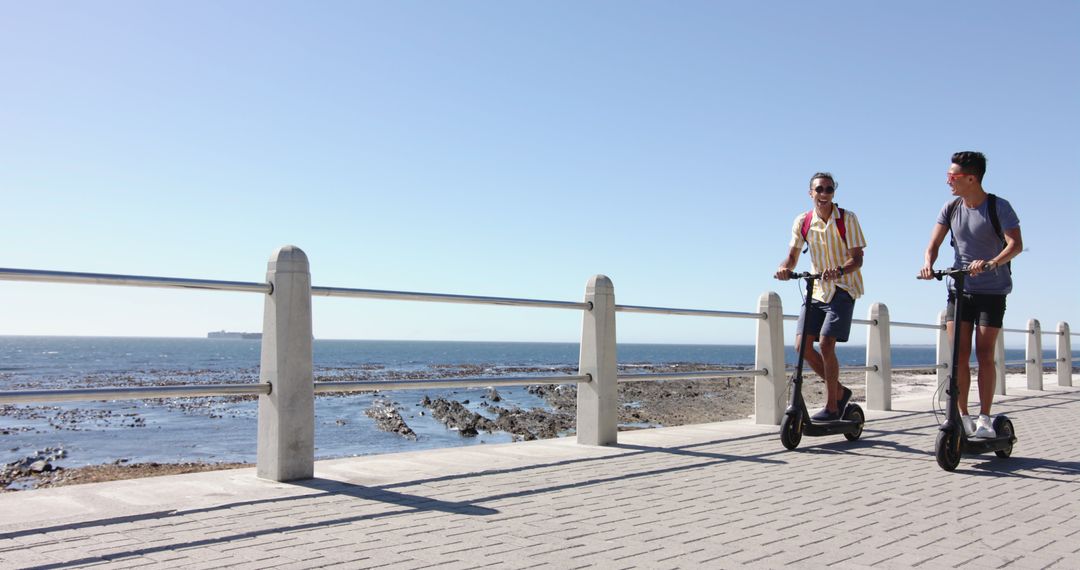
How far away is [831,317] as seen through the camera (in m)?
6.50

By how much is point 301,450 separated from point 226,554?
1.57 m

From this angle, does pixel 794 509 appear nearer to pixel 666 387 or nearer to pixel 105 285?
pixel 105 285

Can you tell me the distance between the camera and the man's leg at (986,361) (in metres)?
5.81

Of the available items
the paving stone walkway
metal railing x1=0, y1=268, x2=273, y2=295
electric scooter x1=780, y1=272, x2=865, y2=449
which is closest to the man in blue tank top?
the paving stone walkway

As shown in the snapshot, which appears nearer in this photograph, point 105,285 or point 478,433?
point 105,285

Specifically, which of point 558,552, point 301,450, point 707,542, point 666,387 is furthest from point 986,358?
point 666,387

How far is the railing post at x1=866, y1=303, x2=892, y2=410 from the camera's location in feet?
32.6

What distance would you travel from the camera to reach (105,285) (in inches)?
156

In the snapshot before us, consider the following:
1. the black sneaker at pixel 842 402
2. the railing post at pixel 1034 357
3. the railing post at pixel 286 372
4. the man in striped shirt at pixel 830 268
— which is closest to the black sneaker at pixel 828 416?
the black sneaker at pixel 842 402

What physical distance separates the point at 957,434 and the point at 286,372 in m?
4.07

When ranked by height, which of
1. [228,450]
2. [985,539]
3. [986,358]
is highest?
[986,358]

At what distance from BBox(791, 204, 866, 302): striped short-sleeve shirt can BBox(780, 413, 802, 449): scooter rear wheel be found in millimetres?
955

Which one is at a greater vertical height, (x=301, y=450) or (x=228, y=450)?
(x=301, y=450)

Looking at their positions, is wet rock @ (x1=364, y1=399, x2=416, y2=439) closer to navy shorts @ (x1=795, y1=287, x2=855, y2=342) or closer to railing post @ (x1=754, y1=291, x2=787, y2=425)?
railing post @ (x1=754, y1=291, x2=787, y2=425)
